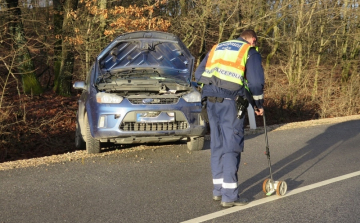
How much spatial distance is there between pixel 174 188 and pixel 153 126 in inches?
83.7

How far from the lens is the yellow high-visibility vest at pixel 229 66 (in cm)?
544

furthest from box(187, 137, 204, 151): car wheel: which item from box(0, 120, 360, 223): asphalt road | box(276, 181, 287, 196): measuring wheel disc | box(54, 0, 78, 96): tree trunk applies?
box(54, 0, 78, 96): tree trunk

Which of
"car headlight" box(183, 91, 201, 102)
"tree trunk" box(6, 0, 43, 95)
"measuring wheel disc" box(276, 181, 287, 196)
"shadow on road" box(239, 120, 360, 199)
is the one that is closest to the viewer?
"measuring wheel disc" box(276, 181, 287, 196)

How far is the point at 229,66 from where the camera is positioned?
547 cm

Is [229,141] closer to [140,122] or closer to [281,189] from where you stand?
[281,189]

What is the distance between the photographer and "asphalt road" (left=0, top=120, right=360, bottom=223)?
5.27 m

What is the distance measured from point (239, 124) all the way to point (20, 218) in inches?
95.4

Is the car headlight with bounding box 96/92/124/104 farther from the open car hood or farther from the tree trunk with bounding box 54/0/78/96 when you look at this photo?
the tree trunk with bounding box 54/0/78/96

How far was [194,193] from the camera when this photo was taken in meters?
6.11

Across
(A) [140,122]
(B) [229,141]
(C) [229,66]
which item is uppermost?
(C) [229,66]

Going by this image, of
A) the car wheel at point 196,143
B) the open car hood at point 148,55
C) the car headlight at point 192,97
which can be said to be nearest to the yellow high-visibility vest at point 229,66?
the car headlight at point 192,97

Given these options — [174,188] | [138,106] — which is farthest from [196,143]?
[174,188]

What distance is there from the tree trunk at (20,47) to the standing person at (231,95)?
31.0 feet

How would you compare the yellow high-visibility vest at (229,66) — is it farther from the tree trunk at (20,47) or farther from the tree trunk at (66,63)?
the tree trunk at (66,63)
